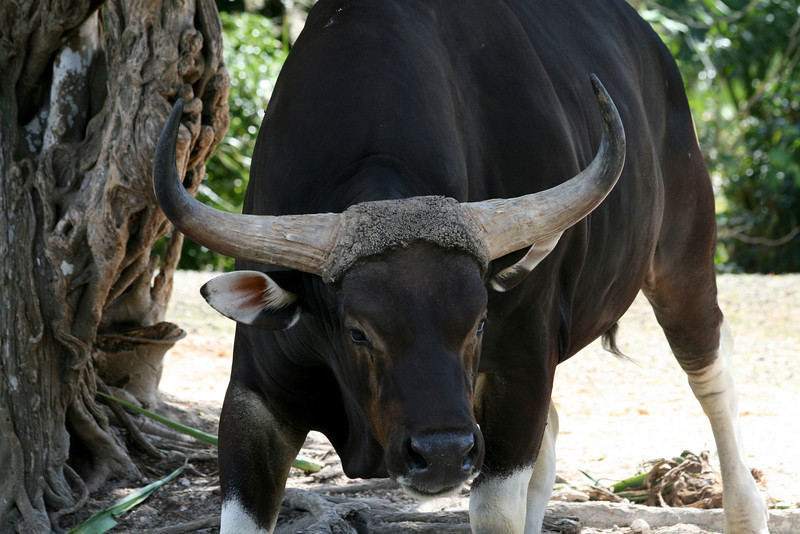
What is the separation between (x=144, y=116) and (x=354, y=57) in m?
1.47

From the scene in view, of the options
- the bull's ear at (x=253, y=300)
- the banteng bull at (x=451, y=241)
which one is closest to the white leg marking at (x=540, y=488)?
the banteng bull at (x=451, y=241)

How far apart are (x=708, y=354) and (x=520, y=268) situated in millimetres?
2339

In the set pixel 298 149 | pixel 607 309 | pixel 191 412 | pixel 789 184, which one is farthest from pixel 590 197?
pixel 789 184

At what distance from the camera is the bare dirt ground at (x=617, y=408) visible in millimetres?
5137

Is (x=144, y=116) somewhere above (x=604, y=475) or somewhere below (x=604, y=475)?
above

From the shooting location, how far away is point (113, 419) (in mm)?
5332

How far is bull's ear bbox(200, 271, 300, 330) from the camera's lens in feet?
9.86

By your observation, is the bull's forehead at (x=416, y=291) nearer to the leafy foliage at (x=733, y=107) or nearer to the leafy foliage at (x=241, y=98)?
the leafy foliage at (x=733, y=107)

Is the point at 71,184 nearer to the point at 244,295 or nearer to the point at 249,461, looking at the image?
the point at 249,461

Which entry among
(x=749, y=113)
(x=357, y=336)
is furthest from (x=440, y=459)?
(x=749, y=113)

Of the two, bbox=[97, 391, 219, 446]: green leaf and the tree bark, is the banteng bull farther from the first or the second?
bbox=[97, 391, 219, 446]: green leaf

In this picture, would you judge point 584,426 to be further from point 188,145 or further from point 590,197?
point 590,197

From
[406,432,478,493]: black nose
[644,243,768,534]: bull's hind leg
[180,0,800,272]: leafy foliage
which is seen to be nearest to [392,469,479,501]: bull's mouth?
[406,432,478,493]: black nose

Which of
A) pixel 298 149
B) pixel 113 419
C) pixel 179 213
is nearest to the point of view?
pixel 179 213
